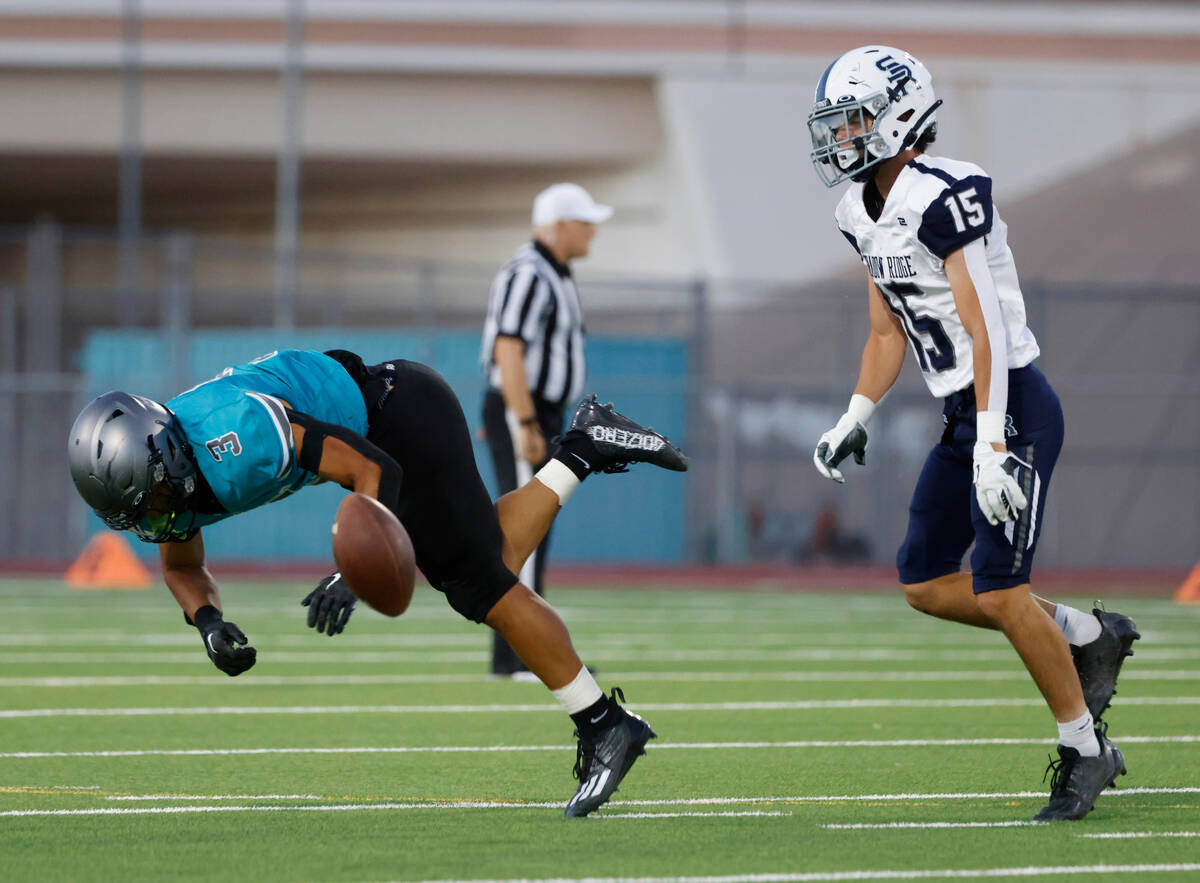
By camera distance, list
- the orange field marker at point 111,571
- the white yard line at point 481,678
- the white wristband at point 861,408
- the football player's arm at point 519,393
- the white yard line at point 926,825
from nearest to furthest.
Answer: the white yard line at point 926,825
the white wristband at point 861,408
the football player's arm at point 519,393
the white yard line at point 481,678
the orange field marker at point 111,571

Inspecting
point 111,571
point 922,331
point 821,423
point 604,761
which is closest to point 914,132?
point 922,331

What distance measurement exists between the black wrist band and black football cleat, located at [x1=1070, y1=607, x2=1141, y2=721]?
228cm

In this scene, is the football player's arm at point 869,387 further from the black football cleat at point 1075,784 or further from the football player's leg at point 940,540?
the black football cleat at point 1075,784

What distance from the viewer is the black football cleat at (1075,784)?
4.31 metres

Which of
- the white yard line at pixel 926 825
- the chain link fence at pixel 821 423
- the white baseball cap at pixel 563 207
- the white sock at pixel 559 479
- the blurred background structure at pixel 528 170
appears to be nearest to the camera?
the white yard line at pixel 926 825

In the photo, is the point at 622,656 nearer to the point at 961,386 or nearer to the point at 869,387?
the point at 869,387

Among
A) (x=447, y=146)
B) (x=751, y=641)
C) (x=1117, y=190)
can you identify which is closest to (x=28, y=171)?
(x=447, y=146)

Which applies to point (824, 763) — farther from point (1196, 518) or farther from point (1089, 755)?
point (1196, 518)

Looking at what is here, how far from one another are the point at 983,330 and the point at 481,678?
390cm

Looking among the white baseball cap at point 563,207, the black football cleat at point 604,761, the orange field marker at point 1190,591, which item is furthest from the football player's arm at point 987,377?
the orange field marker at point 1190,591

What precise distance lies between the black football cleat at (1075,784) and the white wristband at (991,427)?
780 millimetres

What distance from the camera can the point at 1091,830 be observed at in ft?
13.7

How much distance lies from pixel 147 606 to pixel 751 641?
175 inches

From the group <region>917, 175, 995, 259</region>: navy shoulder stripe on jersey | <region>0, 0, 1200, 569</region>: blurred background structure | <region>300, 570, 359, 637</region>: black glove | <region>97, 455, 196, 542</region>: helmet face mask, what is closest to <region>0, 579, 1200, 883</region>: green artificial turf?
<region>300, 570, 359, 637</region>: black glove
